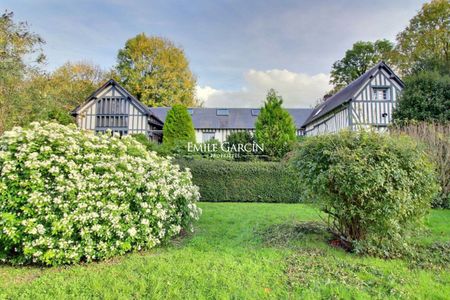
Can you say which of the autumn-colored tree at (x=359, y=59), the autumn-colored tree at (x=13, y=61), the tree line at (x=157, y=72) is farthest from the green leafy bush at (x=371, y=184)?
the autumn-colored tree at (x=359, y=59)


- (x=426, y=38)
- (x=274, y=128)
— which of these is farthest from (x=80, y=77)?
(x=426, y=38)

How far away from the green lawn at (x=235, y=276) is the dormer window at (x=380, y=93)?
45.6 feet

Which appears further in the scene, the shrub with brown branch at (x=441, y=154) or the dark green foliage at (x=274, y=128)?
the dark green foliage at (x=274, y=128)

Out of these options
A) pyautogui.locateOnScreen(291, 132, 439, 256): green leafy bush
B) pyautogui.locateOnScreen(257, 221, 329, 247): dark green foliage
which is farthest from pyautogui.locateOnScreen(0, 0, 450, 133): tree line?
pyautogui.locateOnScreen(257, 221, 329, 247): dark green foliage

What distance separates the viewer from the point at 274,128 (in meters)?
10.3

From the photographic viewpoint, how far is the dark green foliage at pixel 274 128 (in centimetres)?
1024

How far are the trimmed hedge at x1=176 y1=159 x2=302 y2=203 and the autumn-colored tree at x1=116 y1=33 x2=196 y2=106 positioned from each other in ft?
59.6

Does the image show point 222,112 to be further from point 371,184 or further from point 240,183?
point 371,184

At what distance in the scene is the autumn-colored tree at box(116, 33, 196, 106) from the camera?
2481 centimetres

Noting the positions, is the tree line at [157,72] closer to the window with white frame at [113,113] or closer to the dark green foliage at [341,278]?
the window with white frame at [113,113]

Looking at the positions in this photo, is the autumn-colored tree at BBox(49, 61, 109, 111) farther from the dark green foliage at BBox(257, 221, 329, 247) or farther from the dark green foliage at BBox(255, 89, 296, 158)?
the dark green foliage at BBox(257, 221, 329, 247)

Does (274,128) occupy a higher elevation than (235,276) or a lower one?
higher

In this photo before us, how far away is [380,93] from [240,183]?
12.4m

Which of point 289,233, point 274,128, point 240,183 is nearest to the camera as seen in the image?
point 289,233
